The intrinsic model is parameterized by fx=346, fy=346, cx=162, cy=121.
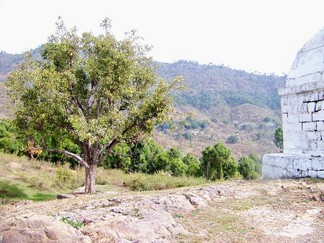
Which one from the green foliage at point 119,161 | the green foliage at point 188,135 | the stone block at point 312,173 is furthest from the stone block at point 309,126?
the green foliage at point 188,135

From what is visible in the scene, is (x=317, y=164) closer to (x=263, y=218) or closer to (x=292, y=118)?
(x=292, y=118)

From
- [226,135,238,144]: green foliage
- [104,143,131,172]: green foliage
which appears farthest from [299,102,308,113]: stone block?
[226,135,238,144]: green foliage

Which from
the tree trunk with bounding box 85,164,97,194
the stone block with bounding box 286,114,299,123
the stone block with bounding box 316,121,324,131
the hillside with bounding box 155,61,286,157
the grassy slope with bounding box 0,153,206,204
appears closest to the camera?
the stone block with bounding box 316,121,324,131

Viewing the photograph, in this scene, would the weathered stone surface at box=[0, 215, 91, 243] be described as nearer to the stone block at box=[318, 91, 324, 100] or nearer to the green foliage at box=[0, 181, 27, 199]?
the stone block at box=[318, 91, 324, 100]

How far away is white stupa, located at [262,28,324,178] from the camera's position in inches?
362

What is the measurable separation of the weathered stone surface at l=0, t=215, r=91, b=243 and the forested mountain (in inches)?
1688

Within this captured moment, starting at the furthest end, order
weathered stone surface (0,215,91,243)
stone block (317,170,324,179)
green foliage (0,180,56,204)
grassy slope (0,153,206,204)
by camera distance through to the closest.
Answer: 1. grassy slope (0,153,206,204)
2. green foliage (0,180,56,204)
3. stone block (317,170,324,179)
4. weathered stone surface (0,215,91,243)

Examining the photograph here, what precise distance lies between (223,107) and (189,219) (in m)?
81.6

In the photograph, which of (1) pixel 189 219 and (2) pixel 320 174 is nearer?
(1) pixel 189 219

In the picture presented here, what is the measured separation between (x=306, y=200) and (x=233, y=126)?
7031cm

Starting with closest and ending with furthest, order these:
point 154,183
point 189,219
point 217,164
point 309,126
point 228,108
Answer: point 189,219
point 309,126
point 154,183
point 217,164
point 228,108

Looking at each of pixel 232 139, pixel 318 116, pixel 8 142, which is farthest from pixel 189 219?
pixel 232 139

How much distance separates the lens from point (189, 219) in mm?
5895

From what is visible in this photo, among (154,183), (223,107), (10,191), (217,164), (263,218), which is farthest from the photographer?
(223,107)
